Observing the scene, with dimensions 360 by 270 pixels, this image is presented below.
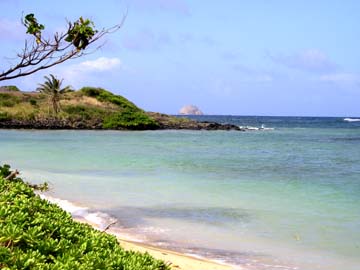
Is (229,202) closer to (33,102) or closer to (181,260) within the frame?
(181,260)

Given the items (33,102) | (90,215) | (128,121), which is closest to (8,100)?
(33,102)

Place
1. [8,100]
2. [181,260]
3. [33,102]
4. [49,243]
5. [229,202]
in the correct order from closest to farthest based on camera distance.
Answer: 1. [49,243]
2. [181,260]
3. [229,202]
4. [8,100]
5. [33,102]

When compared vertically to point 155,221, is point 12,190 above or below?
above

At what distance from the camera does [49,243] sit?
5.31m

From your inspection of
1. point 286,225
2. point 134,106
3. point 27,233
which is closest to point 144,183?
point 286,225

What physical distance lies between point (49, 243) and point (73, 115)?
6924cm

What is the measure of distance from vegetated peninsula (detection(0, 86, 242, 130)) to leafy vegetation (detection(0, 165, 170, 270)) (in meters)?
61.8

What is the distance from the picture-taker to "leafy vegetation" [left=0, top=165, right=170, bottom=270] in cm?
493

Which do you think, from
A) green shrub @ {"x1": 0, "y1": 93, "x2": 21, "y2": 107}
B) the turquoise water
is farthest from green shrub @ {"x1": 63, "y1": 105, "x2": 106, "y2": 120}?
the turquoise water

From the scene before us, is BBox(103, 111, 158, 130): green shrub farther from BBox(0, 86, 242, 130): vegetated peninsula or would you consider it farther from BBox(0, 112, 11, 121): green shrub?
BBox(0, 112, 11, 121): green shrub

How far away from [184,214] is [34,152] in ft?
68.1

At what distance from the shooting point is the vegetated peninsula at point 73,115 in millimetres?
68375

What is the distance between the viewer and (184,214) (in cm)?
1307

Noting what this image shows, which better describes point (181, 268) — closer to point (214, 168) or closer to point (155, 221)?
point (155, 221)
